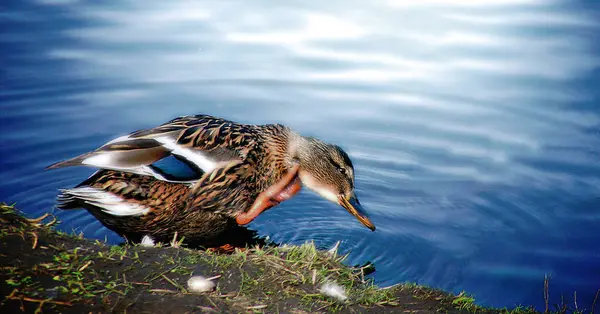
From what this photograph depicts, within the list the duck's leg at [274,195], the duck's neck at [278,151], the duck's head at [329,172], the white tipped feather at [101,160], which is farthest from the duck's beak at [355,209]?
the white tipped feather at [101,160]

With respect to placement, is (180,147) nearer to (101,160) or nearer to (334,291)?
(101,160)

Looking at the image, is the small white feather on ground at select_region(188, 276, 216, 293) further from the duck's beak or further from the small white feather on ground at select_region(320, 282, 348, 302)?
the duck's beak

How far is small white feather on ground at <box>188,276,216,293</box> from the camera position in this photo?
4.02 metres

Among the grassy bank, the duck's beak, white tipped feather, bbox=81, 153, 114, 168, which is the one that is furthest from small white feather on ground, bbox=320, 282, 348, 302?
white tipped feather, bbox=81, 153, 114, 168

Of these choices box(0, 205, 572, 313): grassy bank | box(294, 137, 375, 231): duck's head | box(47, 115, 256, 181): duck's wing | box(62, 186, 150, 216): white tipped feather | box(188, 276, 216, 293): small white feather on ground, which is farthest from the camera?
box(294, 137, 375, 231): duck's head

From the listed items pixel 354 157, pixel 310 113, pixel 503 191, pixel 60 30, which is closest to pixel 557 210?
pixel 503 191

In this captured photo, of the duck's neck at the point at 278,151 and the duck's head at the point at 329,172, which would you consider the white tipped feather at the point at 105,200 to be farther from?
the duck's head at the point at 329,172

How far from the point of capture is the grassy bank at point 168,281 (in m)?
3.55

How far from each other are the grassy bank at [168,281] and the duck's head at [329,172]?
1.55 meters

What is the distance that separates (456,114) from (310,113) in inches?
77.1

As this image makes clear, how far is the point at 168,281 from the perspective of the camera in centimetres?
409

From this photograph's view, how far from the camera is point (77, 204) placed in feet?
20.2

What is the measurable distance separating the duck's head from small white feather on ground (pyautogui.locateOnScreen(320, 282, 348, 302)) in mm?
1860

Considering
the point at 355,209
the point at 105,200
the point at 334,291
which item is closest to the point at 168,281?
the point at 334,291
